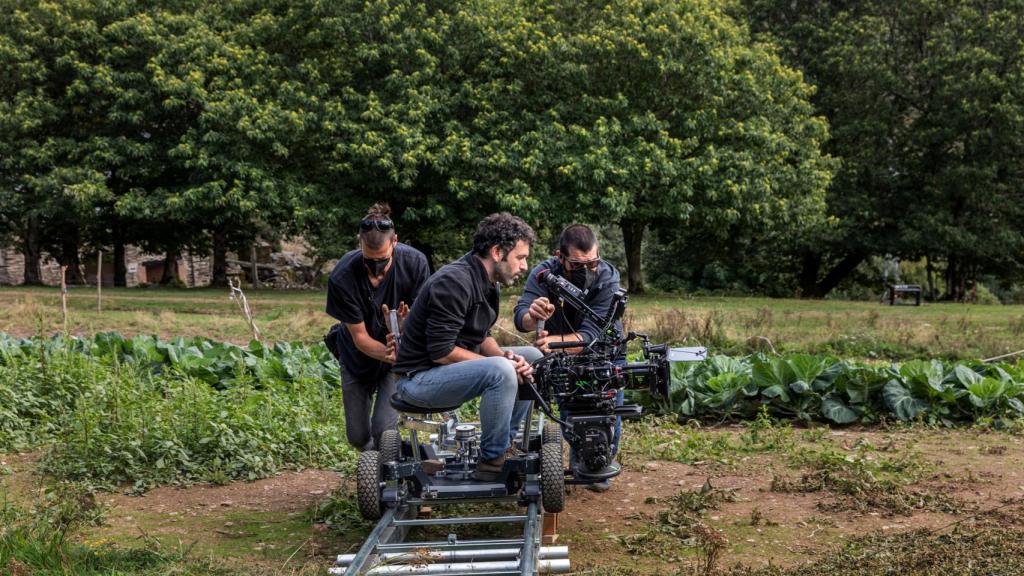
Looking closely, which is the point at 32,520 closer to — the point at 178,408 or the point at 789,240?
the point at 178,408

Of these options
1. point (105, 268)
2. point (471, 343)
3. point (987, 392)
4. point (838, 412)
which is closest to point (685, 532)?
point (471, 343)

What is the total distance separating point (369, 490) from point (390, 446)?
0.29 m

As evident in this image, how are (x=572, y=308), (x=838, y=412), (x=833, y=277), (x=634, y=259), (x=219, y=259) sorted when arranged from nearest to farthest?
(x=572, y=308)
(x=838, y=412)
(x=634, y=259)
(x=219, y=259)
(x=833, y=277)

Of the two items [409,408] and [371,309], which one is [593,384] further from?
[371,309]

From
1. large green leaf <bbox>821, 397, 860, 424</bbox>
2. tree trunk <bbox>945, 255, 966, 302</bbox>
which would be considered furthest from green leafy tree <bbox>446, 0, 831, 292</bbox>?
large green leaf <bbox>821, 397, 860, 424</bbox>

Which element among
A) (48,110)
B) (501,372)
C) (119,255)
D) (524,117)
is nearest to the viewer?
(501,372)

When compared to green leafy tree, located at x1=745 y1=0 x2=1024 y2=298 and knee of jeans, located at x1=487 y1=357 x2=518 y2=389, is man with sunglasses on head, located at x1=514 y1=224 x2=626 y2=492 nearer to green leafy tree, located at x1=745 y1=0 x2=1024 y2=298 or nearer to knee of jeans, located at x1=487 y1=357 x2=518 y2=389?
knee of jeans, located at x1=487 y1=357 x2=518 y2=389

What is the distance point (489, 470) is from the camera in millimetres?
5199

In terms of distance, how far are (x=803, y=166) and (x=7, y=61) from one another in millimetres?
23131

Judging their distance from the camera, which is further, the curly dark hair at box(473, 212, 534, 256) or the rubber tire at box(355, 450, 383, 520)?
the rubber tire at box(355, 450, 383, 520)

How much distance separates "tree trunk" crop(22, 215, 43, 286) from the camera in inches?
1320

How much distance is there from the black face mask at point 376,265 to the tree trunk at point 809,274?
3212cm

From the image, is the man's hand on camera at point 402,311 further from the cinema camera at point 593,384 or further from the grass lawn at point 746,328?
the grass lawn at point 746,328

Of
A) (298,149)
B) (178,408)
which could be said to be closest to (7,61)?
(298,149)
